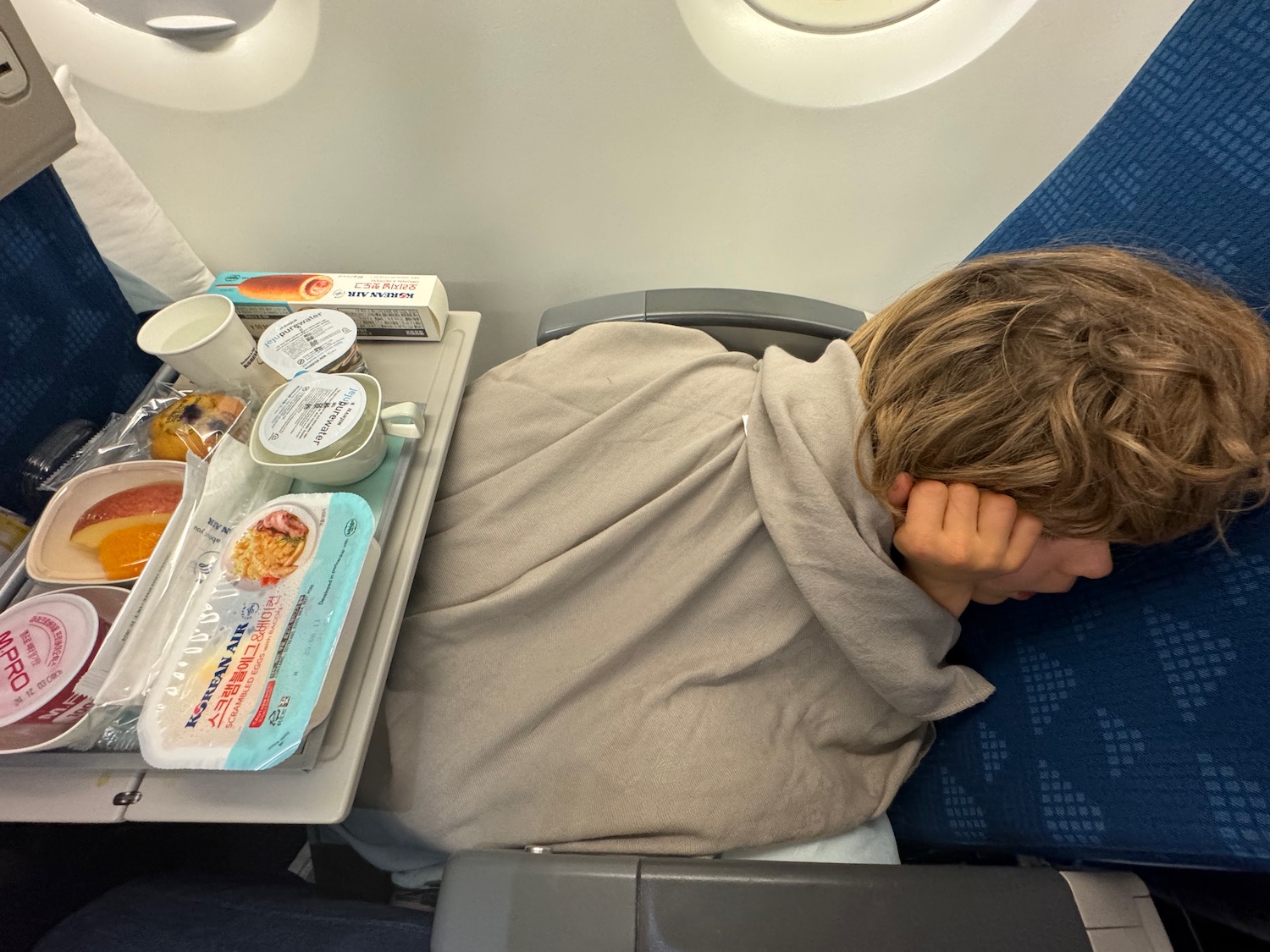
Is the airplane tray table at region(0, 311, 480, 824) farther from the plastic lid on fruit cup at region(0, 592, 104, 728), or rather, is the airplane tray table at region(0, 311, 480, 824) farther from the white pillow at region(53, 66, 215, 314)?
the white pillow at region(53, 66, 215, 314)

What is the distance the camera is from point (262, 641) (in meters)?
0.53

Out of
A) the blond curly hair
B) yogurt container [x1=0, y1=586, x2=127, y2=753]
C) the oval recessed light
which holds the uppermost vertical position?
the oval recessed light

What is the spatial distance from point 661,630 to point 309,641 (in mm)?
353

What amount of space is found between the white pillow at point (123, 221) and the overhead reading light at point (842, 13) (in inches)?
Result: 34.6

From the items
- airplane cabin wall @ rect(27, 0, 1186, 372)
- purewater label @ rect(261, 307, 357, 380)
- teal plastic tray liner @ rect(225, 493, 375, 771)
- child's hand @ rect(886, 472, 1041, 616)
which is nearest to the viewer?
teal plastic tray liner @ rect(225, 493, 375, 771)

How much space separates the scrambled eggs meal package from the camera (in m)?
0.49

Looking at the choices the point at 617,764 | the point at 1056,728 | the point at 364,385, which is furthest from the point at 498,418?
the point at 1056,728

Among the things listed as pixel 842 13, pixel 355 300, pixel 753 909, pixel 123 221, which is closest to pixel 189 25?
pixel 123 221

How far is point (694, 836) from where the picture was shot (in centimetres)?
63

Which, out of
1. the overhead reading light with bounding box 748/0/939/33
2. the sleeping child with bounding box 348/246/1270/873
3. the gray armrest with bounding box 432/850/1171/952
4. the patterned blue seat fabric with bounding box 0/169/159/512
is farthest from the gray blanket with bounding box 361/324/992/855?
the overhead reading light with bounding box 748/0/939/33

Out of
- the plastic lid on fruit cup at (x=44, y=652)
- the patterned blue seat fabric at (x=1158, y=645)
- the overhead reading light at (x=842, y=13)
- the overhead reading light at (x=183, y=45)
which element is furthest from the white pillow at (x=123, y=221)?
the patterned blue seat fabric at (x=1158, y=645)

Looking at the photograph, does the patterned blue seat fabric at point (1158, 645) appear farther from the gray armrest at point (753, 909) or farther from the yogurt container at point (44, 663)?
the yogurt container at point (44, 663)

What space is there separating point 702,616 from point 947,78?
33.0 inches

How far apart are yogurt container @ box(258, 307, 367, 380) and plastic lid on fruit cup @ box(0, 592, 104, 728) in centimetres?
30
